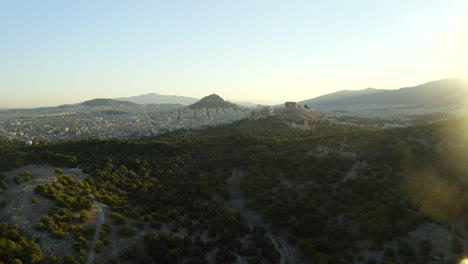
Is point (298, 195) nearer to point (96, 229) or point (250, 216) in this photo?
point (250, 216)

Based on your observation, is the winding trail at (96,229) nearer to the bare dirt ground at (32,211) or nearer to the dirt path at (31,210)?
the bare dirt ground at (32,211)

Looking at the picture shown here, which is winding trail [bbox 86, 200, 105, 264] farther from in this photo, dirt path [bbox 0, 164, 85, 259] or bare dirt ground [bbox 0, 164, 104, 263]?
dirt path [bbox 0, 164, 85, 259]

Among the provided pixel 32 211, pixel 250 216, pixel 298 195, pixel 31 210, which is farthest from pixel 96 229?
pixel 298 195

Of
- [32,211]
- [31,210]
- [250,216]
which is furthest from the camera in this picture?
[250,216]

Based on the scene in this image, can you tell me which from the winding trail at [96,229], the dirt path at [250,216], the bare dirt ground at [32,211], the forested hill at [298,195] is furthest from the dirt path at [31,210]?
the dirt path at [250,216]

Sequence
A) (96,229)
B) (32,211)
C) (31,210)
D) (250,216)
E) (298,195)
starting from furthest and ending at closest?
(298,195) → (250,216) → (31,210) → (32,211) → (96,229)

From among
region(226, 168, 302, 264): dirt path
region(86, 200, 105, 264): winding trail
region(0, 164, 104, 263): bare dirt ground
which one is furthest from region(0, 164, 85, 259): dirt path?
region(226, 168, 302, 264): dirt path
